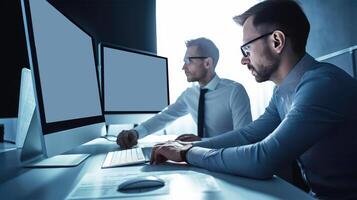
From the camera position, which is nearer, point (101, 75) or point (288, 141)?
point (288, 141)

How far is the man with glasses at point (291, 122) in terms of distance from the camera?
28.5 inches

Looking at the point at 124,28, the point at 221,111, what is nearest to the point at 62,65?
the point at 221,111

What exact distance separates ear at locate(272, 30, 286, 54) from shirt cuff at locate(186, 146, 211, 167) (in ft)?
1.45

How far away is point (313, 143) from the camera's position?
737mm

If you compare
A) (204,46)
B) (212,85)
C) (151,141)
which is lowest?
(151,141)

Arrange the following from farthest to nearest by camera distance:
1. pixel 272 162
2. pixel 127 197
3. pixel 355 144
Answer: pixel 355 144
pixel 272 162
pixel 127 197

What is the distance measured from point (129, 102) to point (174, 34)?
1.51m

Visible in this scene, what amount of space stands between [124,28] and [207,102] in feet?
4.56

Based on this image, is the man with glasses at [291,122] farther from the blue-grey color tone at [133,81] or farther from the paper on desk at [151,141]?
the blue-grey color tone at [133,81]

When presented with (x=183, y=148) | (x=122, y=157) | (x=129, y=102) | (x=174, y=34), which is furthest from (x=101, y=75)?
(x=174, y=34)

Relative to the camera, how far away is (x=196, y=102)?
7.07ft

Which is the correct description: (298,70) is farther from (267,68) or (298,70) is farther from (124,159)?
(124,159)

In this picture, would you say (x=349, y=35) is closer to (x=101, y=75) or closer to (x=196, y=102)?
(x=196, y=102)

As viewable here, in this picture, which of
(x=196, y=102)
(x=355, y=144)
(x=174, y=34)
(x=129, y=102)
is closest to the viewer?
(x=355, y=144)
